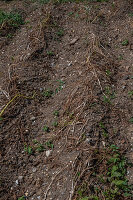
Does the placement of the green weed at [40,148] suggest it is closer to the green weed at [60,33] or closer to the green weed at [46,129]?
the green weed at [46,129]

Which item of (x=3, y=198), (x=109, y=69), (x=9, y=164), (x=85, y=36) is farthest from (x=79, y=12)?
(x=3, y=198)

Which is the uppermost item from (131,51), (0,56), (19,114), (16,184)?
(0,56)

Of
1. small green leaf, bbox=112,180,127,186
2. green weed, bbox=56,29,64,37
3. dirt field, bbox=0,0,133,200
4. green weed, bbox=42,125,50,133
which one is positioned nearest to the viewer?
small green leaf, bbox=112,180,127,186

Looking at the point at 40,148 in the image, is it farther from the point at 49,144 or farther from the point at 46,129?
the point at 46,129

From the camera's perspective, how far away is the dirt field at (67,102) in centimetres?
308

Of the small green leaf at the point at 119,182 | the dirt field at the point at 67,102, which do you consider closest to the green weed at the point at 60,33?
the dirt field at the point at 67,102

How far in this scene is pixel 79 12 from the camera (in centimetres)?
590

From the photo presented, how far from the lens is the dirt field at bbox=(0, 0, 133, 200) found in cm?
308

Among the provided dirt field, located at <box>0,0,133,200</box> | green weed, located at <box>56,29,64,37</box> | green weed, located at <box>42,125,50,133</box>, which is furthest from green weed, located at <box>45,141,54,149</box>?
green weed, located at <box>56,29,64,37</box>

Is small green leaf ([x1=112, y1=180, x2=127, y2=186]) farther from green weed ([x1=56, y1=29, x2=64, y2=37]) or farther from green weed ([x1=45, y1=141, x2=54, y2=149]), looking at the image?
green weed ([x1=56, y1=29, x2=64, y2=37])

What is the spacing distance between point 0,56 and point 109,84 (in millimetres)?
2174

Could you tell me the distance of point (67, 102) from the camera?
12.6ft

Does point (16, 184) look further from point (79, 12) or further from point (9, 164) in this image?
point (79, 12)

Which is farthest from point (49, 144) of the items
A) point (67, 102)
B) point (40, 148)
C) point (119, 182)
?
point (119, 182)
